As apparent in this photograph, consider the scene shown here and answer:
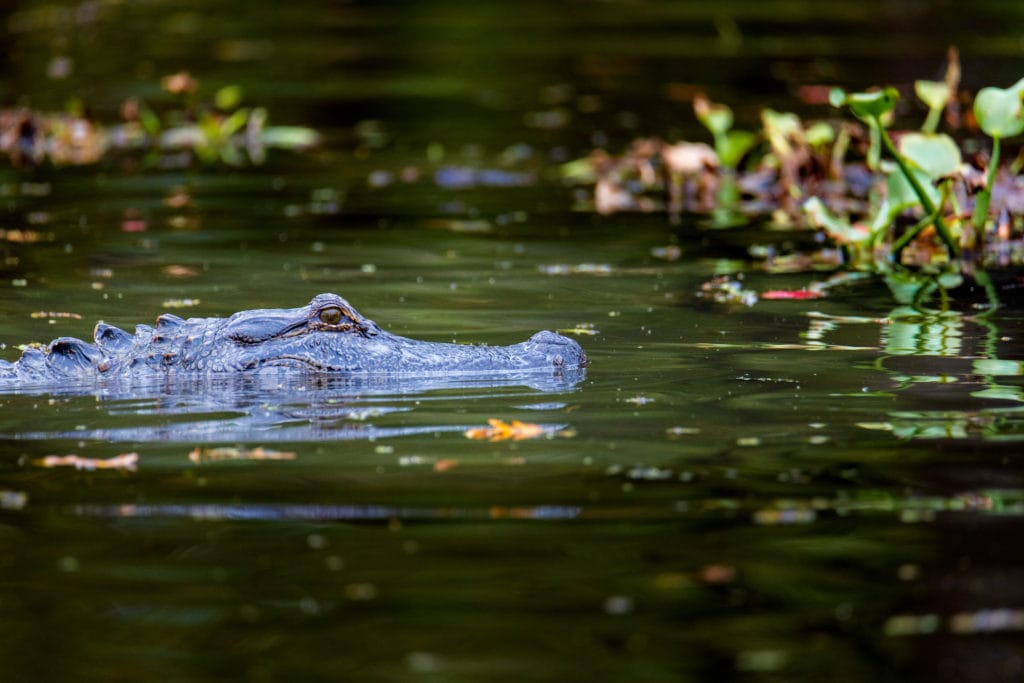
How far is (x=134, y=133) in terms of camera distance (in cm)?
2188

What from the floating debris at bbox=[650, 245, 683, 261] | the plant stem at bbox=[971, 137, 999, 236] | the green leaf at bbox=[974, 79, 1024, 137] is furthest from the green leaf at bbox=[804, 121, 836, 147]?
the green leaf at bbox=[974, 79, 1024, 137]

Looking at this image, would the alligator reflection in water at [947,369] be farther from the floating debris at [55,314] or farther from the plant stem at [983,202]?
the floating debris at [55,314]

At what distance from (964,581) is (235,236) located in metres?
10.5

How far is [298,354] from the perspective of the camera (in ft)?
30.6

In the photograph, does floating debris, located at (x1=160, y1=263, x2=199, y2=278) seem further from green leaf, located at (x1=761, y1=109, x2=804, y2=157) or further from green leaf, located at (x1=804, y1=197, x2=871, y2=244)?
green leaf, located at (x1=761, y1=109, x2=804, y2=157)

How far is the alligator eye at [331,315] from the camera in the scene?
9188mm

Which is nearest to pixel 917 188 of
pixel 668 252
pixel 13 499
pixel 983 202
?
pixel 983 202

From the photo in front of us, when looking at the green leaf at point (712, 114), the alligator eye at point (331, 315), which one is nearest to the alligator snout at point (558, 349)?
the alligator eye at point (331, 315)

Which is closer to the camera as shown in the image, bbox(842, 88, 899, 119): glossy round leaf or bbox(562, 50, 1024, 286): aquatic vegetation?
bbox(842, 88, 899, 119): glossy round leaf

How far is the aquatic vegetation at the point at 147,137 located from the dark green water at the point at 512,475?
3.22 meters

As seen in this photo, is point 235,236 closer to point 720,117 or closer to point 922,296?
point 720,117

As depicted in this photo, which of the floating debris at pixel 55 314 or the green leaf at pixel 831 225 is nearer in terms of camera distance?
the floating debris at pixel 55 314

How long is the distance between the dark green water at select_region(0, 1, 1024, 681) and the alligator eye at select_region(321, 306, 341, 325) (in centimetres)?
43

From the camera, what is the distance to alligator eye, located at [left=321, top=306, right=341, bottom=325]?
9.19 metres
